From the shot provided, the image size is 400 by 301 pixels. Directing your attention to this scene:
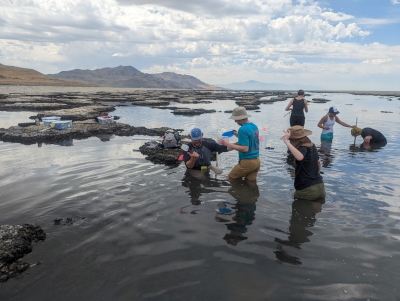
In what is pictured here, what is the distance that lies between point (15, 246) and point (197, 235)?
10.8 ft

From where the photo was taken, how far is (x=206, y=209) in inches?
263

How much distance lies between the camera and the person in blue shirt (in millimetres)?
7371

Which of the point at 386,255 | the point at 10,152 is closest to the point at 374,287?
the point at 386,255

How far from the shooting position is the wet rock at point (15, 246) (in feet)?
14.0

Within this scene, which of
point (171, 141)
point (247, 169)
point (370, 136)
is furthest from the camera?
point (370, 136)

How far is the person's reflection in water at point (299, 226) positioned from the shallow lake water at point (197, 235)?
0.02m

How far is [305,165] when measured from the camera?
6.51 metres

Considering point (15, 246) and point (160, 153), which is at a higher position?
point (160, 153)

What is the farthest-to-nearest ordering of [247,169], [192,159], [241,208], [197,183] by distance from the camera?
[192,159]
[197,183]
[247,169]
[241,208]

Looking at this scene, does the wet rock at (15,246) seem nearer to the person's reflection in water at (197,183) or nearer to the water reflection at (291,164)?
the person's reflection in water at (197,183)

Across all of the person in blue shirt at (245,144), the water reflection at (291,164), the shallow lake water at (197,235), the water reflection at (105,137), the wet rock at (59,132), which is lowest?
the shallow lake water at (197,235)

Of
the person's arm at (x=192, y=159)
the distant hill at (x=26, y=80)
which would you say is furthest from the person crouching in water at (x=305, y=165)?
the distant hill at (x=26, y=80)

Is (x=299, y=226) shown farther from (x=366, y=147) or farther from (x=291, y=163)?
(x=366, y=147)

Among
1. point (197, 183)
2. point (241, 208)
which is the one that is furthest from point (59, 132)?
point (241, 208)
